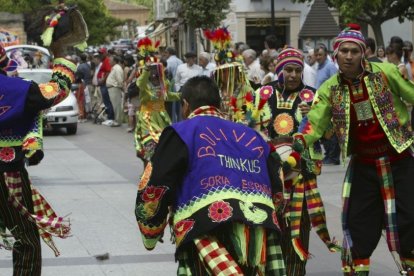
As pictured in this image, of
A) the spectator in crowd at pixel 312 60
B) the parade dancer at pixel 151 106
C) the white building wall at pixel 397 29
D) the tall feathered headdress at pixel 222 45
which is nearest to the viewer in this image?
the tall feathered headdress at pixel 222 45

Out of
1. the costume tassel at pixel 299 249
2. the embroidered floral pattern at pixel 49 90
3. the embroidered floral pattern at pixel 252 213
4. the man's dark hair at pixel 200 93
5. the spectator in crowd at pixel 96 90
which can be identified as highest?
the man's dark hair at pixel 200 93

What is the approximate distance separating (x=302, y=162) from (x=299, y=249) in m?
0.65

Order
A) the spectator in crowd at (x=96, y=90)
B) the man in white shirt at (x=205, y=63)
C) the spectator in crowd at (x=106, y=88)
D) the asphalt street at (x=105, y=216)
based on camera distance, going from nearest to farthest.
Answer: the asphalt street at (x=105, y=216) → the man in white shirt at (x=205, y=63) → the spectator in crowd at (x=106, y=88) → the spectator in crowd at (x=96, y=90)

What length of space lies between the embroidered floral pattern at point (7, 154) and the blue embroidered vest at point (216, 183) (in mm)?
1706

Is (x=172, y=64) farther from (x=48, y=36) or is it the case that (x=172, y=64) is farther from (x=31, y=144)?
(x=48, y=36)

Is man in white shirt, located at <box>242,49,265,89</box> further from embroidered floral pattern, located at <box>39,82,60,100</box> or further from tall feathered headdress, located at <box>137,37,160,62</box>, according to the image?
embroidered floral pattern, located at <box>39,82,60,100</box>

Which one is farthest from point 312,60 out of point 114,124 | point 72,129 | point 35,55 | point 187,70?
point 35,55

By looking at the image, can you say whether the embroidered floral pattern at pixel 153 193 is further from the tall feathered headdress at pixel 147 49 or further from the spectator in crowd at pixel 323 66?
the spectator in crowd at pixel 323 66

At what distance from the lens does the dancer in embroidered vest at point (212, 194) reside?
4.67m

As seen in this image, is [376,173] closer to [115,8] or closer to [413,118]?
[413,118]

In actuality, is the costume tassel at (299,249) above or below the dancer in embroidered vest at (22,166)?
below

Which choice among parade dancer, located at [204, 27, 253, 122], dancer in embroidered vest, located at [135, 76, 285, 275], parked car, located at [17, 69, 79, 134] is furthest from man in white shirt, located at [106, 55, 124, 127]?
dancer in embroidered vest, located at [135, 76, 285, 275]

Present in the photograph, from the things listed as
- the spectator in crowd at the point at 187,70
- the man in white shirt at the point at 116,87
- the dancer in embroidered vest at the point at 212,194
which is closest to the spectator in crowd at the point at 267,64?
the spectator in crowd at the point at 187,70

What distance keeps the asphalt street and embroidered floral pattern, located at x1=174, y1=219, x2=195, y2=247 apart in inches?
125
